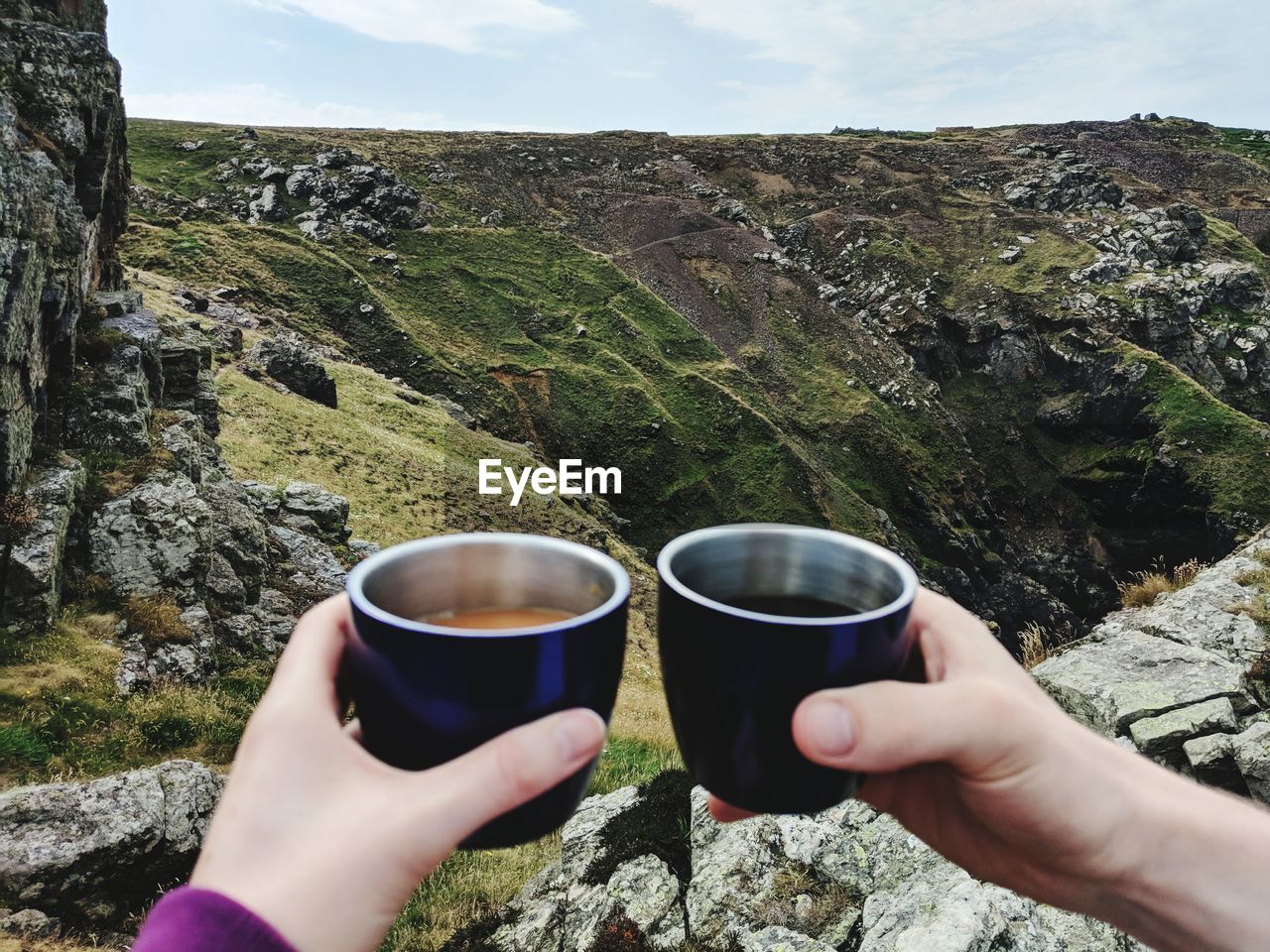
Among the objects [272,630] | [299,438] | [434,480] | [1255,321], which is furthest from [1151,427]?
[272,630]

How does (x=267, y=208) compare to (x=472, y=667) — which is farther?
(x=267, y=208)

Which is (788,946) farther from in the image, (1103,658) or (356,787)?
(1103,658)

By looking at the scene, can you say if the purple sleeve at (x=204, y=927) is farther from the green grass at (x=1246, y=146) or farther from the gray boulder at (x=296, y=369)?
the green grass at (x=1246, y=146)

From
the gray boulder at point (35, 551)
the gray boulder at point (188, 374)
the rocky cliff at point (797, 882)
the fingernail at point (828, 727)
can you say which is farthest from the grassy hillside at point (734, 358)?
the fingernail at point (828, 727)

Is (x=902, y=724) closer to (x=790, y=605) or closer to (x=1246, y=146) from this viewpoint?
(x=790, y=605)

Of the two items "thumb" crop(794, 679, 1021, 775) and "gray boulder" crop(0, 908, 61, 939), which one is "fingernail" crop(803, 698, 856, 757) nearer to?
"thumb" crop(794, 679, 1021, 775)

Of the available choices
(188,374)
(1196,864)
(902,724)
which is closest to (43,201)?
(188,374)
